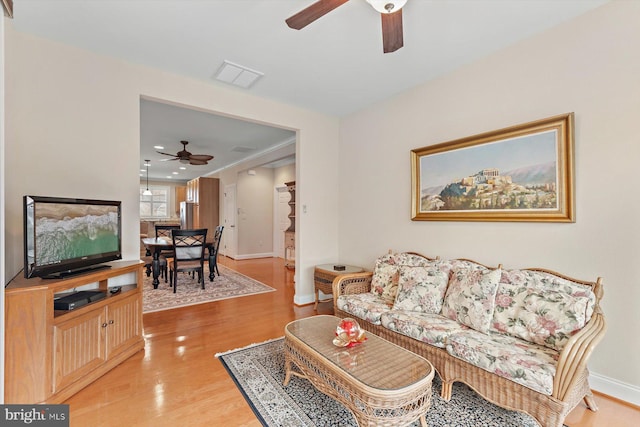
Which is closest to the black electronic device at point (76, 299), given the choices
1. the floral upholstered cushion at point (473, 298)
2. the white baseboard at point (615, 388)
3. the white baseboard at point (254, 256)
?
the floral upholstered cushion at point (473, 298)

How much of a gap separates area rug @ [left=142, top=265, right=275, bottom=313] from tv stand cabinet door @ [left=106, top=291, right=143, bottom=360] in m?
1.19

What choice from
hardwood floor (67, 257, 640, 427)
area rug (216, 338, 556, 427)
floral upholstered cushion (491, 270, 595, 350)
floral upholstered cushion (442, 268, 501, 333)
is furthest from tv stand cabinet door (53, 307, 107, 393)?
floral upholstered cushion (491, 270, 595, 350)

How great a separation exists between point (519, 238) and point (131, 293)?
3.34 metres

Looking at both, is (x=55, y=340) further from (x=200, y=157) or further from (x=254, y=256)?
(x=254, y=256)

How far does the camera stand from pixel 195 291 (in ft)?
15.0

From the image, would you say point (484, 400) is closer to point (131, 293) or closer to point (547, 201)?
point (547, 201)

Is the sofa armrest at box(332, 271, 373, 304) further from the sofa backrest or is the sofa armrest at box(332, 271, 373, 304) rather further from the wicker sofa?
the wicker sofa

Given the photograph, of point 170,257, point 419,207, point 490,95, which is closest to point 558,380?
point 419,207

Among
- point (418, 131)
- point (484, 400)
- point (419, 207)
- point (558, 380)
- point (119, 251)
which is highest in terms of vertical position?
point (418, 131)

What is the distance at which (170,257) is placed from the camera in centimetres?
495

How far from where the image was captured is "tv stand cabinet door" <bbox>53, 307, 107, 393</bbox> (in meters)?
1.87

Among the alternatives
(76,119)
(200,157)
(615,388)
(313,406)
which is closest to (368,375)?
(313,406)

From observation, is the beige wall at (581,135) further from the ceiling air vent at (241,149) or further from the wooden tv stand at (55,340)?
the ceiling air vent at (241,149)

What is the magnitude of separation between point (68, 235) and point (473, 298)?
3059 mm
